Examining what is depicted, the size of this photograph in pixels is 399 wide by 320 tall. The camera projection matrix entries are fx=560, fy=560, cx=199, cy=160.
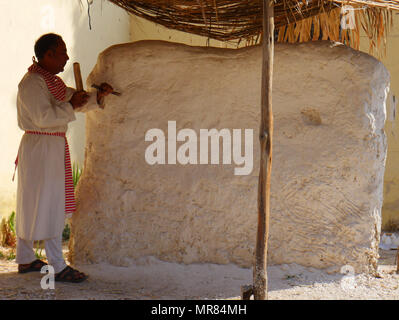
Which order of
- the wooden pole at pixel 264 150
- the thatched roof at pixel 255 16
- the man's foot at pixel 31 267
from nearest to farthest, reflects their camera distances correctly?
the wooden pole at pixel 264 150
the thatched roof at pixel 255 16
the man's foot at pixel 31 267

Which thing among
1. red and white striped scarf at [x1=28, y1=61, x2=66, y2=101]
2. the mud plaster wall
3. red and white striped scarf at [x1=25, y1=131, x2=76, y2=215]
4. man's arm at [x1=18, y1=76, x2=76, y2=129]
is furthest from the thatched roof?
red and white striped scarf at [x1=25, y1=131, x2=76, y2=215]

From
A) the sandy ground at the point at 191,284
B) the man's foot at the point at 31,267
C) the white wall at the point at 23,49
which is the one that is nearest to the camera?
the sandy ground at the point at 191,284

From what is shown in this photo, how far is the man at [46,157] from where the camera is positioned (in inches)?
133

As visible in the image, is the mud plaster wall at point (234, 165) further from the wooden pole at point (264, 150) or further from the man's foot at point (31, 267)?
the wooden pole at point (264, 150)

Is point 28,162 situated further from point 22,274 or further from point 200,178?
point 200,178

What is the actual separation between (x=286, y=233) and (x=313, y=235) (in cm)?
17

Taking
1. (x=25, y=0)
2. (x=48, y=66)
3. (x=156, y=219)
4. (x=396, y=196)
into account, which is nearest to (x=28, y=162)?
(x=48, y=66)

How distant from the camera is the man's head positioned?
11.3 feet

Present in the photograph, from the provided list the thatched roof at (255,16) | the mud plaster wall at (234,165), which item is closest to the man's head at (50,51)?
the mud plaster wall at (234,165)

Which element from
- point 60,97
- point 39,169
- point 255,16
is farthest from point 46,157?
point 255,16

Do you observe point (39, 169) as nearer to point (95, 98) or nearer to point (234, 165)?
point (95, 98)

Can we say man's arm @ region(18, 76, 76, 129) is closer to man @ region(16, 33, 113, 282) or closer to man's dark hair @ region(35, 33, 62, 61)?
man @ region(16, 33, 113, 282)

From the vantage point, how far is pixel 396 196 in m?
6.22

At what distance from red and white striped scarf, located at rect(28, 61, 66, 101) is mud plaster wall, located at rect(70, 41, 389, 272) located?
356 mm
